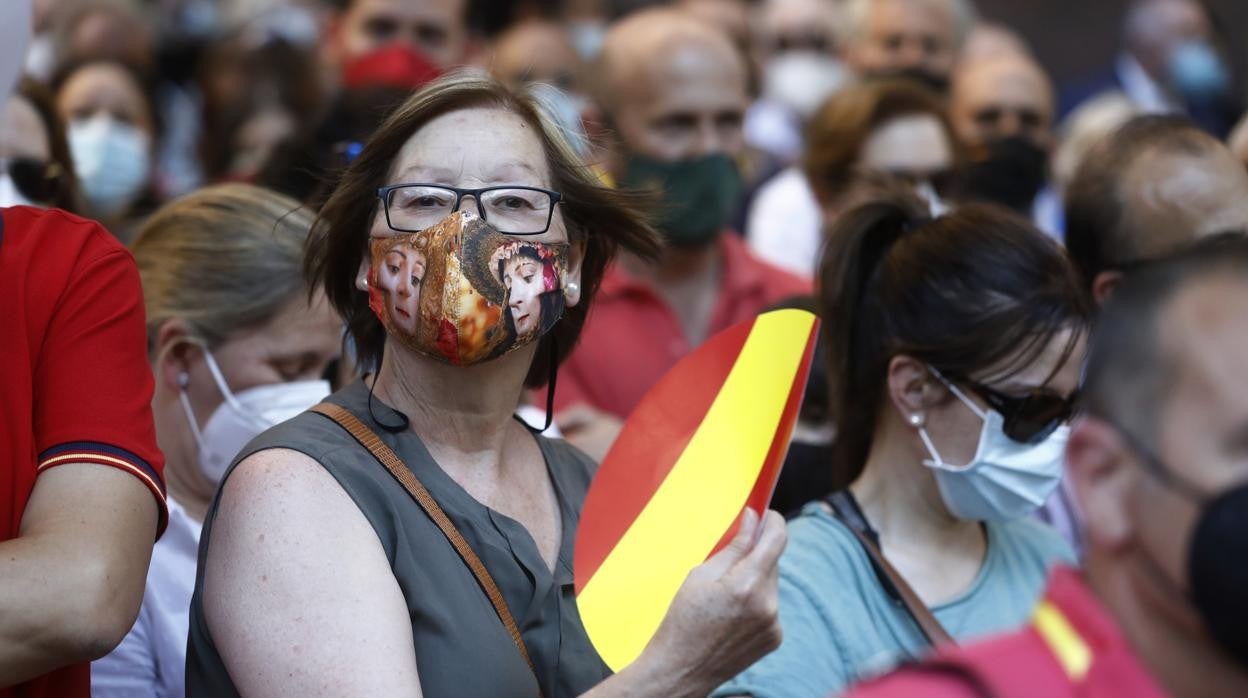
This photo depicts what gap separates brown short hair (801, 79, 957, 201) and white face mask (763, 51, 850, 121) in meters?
3.02

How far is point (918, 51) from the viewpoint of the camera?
7.80m

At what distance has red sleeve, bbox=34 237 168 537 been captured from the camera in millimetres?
2494

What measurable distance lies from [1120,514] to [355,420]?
129 centimetres

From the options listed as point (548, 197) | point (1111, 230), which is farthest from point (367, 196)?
point (1111, 230)

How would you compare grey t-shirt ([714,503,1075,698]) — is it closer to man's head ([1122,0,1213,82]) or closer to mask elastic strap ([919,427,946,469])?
mask elastic strap ([919,427,946,469])

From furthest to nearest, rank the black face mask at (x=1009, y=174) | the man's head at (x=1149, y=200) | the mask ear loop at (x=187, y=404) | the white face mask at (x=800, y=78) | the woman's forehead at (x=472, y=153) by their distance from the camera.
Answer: the white face mask at (x=800, y=78) < the black face mask at (x=1009, y=174) < the man's head at (x=1149, y=200) < the mask ear loop at (x=187, y=404) < the woman's forehead at (x=472, y=153)

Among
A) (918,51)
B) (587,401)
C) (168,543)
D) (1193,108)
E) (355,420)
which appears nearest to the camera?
(355,420)

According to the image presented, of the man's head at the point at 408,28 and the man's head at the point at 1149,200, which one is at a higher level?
the man's head at the point at 1149,200

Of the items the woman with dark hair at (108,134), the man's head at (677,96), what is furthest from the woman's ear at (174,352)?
the woman with dark hair at (108,134)

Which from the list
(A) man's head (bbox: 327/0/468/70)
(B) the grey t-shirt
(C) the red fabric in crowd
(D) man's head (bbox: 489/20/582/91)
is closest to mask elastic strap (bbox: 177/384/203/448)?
(B) the grey t-shirt

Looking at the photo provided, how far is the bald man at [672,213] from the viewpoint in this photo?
5031mm

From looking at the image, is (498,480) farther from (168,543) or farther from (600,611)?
(168,543)

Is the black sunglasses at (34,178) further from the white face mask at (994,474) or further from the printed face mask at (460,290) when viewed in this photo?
the white face mask at (994,474)

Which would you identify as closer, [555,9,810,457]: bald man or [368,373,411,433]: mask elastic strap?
[368,373,411,433]: mask elastic strap
